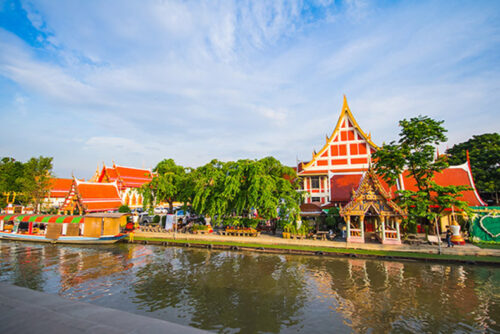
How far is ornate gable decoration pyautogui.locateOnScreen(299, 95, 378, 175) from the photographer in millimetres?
32938

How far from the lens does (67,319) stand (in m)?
5.33

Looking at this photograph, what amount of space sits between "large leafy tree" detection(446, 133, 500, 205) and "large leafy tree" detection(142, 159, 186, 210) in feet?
140

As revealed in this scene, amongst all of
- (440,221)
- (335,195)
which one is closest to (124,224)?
Answer: (335,195)

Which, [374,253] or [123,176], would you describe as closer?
[374,253]

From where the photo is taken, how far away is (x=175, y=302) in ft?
38.7

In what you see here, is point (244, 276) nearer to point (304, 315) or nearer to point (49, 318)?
point (304, 315)

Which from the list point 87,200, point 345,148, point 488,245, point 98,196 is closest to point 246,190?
point 345,148

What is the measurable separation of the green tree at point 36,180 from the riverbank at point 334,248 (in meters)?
28.1

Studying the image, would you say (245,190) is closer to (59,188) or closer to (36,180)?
(36,180)

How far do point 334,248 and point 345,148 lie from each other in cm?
1666

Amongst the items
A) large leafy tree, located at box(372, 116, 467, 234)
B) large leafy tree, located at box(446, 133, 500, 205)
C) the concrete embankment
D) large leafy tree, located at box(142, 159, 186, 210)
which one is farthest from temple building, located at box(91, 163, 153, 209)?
large leafy tree, located at box(446, 133, 500, 205)

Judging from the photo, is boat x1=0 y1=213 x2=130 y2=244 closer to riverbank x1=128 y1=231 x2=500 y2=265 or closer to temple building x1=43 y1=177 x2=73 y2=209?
riverbank x1=128 y1=231 x2=500 y2=265

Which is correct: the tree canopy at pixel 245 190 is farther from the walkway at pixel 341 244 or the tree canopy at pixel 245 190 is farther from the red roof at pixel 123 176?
the red roof at pixel 123 176

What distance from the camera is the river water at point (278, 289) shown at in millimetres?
9953
